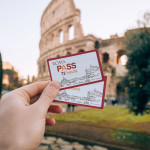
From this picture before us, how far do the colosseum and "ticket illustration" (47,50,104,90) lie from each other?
1831 centimetres

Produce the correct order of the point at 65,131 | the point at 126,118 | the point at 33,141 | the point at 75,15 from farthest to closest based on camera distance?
the point at 75,15 < the point at 126,118 < the point at 65,131 < the point at 33,141

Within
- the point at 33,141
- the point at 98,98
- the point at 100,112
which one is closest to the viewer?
the point at 33,141

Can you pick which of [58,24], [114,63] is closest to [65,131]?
[114,63]

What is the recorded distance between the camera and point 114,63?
24219 millimetres

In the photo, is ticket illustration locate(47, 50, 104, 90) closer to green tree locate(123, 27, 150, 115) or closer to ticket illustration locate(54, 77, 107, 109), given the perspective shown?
ticket illustration locate(54, 77, 107, 109)

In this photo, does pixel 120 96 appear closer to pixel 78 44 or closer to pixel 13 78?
pixel 78 44

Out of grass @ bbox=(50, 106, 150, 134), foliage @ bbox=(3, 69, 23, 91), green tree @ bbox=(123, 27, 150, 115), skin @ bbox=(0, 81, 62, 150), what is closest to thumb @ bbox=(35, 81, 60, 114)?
skin @ bbox=(0, 81, 62, 150)

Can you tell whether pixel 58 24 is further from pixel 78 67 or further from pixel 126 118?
pixel 78 67

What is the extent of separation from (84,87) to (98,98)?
241mm

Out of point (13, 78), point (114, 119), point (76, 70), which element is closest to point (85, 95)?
point (76, 70)

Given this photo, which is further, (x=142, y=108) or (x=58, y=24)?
(x=58, y=24)

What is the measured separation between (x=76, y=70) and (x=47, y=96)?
0.54m

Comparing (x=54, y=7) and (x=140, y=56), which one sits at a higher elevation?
(x=54, y=7)

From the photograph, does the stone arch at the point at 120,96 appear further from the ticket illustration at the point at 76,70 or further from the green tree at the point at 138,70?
the ticket illustration at the point at 76,70
